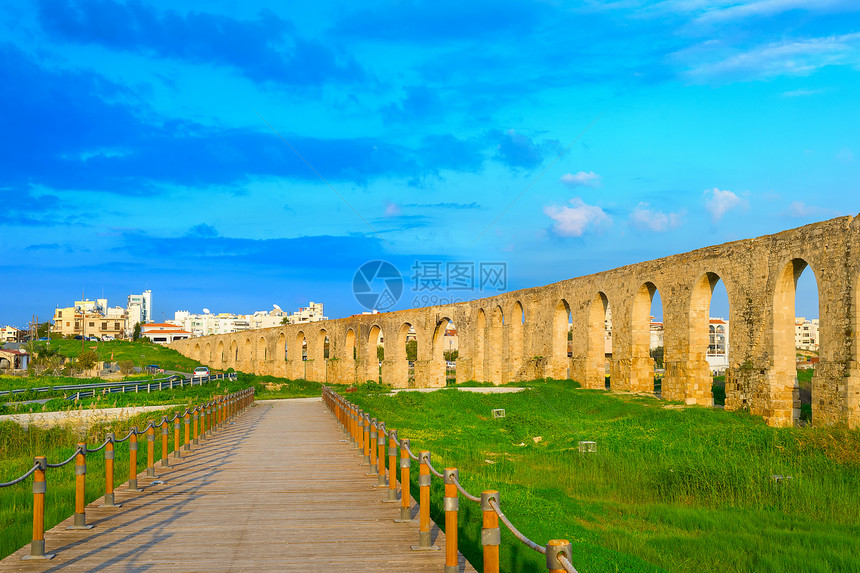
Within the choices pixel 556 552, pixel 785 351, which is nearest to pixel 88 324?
pixel 785 351

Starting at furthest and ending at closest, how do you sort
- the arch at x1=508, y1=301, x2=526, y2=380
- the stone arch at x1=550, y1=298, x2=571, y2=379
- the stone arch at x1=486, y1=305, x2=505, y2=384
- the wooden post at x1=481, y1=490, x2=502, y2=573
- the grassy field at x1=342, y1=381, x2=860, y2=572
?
the stone arch at x1=486, y1=305, x2=505, y2=384
the arch at x1=508, y1=301, x2=526, y2=380
the stone arch at x1=550, y1=298, x2=571, y2=379
the grassy field at x1=342, y1=381, x2=860, y2=572
the wooden post at x1=481, y1=490, x2=502, y2=573

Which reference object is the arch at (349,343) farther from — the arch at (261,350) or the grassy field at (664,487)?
the grassy field at (664,487)

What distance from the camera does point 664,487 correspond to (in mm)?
10547

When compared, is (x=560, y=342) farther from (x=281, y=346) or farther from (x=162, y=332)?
(x=162, y=332)

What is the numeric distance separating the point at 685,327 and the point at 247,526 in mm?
16674

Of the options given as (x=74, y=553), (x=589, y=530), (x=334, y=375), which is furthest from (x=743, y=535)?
(x=334, y=375)

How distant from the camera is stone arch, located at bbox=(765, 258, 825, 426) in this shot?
16.1m

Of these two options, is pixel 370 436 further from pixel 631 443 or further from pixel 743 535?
pixel 631 443

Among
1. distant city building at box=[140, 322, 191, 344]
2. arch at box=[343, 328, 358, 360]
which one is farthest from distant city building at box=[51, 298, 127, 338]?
arch at box=[343, 328, 358, 360]

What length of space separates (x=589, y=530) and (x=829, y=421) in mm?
9446

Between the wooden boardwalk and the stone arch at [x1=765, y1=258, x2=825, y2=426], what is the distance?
431 inches

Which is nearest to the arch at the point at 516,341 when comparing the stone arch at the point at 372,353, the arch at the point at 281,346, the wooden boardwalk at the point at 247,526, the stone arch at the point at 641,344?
the stone arch at the point at 641,344

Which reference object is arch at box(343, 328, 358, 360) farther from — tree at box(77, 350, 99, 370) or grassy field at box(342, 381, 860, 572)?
grassy field at box(342, 381, 860, 572)

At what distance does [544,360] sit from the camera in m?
29.3
